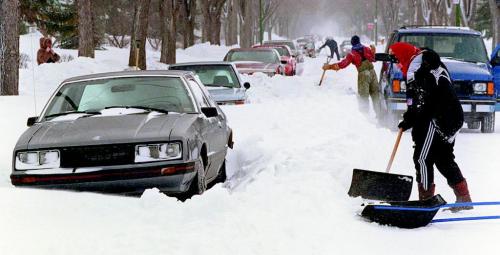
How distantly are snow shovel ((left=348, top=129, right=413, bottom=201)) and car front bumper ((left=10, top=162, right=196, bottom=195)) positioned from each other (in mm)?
1839

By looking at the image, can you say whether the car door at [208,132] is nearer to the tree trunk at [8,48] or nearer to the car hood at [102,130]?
the car hood at [102,130]

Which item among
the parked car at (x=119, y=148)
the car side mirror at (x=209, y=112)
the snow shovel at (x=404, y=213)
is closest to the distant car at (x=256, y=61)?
the car side mirror at (x=209, y=112)

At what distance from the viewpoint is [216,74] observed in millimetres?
14367

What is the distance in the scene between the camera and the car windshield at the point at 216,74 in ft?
45.6

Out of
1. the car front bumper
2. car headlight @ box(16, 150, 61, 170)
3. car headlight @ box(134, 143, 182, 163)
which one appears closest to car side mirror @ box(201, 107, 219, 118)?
car headlight @ box(134, 143, 182, 163)

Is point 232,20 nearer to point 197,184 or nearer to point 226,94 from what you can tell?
point 226,94

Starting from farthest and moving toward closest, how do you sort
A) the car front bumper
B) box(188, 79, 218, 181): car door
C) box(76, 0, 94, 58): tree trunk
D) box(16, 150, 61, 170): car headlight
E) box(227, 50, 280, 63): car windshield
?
box(76, 0, 94, 58): tree trunk
box(227, 50, 280, 63): car windshield
box(188, 79, 218, 181): car door
box(16, 150, 61, 170): car headlight
the car front bumper

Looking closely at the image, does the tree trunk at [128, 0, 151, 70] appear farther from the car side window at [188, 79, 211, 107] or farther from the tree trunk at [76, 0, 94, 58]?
the car side window at [188, 79, 211, 107]

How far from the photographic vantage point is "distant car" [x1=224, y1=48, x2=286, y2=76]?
20953 millimetres

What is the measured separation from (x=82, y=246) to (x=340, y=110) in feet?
30.6

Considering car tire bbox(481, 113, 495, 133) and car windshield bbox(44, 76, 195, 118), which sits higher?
car windshield bbox(44, 76, 195, 118)

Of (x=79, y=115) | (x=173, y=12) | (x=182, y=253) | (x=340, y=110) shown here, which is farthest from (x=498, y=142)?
(x=173, y=12)

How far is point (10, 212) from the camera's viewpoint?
538 cm

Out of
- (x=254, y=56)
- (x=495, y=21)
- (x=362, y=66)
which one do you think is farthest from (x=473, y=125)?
(x=495, y=21)
